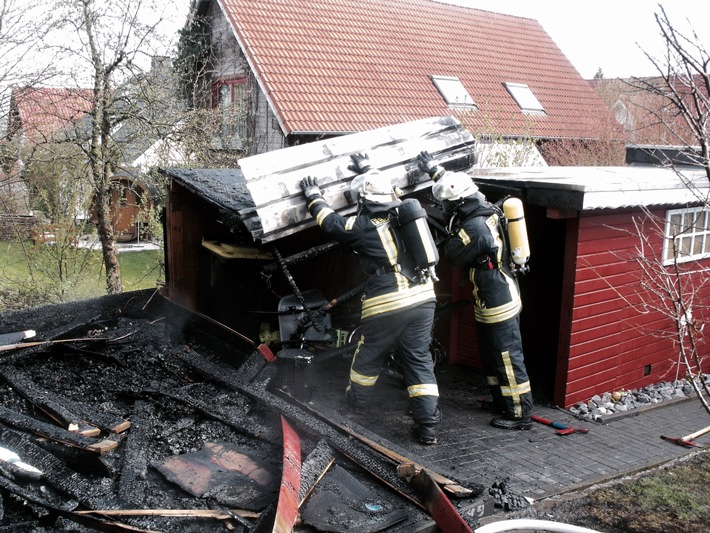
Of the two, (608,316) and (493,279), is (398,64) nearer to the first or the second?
(608,316)

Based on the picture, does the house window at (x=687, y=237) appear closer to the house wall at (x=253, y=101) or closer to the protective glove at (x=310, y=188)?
the protective glove at (x=310, y=188)

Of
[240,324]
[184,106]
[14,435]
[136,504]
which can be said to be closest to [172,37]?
[184,106]

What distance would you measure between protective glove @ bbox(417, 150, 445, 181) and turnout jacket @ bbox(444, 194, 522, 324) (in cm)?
45

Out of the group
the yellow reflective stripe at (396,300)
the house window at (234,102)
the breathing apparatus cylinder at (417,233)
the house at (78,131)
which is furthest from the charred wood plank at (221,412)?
the house window at (234,102)

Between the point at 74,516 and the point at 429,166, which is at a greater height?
the point at 429,166

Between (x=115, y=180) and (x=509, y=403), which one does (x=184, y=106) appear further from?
(x=509, y=403)

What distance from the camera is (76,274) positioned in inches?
423

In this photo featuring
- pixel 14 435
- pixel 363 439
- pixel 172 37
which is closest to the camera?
pixel 14 435

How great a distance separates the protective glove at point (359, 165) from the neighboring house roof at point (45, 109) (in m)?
5.16

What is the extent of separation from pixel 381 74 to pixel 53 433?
47.8 feet

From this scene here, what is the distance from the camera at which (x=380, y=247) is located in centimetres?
553

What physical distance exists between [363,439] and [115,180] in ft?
25.1

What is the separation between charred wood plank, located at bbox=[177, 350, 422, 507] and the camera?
13.6 ft

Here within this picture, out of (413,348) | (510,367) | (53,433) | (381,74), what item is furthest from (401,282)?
(381,74)
